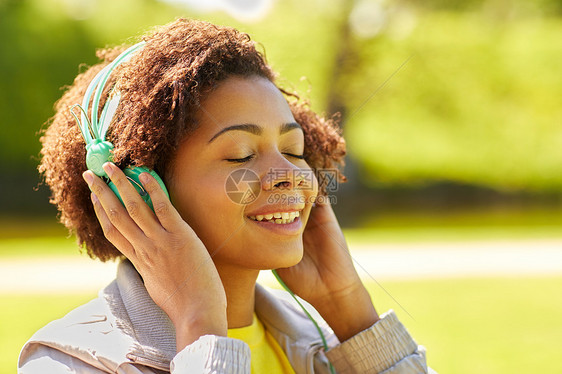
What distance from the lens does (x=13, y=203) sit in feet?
57.1

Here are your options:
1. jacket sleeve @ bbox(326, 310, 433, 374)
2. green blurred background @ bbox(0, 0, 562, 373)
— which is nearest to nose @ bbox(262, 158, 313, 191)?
jacket sleeve @ bbox(326, 310, 433, 374)

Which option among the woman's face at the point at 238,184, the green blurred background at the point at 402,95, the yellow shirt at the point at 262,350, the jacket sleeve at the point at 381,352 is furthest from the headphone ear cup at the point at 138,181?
the green blurred background at the point at 402,95

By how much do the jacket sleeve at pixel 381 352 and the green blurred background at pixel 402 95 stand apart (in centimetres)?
1177

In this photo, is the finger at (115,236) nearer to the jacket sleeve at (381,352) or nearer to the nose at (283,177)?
the nose at (283,177)

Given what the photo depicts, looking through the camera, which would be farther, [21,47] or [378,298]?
[21,47]

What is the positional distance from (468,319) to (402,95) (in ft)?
39.6

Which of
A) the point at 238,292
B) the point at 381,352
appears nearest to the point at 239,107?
the point at 238,292

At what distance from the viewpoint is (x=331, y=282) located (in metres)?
2.54

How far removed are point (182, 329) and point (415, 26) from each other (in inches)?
670

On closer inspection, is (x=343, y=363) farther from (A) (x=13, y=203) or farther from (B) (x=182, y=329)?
(A) (x=13, y=203)

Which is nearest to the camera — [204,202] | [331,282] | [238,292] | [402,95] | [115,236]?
[115,236]

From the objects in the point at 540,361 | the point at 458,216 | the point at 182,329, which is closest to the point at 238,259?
the point at 182,329

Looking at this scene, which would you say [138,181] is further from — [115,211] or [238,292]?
[238,292]

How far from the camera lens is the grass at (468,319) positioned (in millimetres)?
5609
